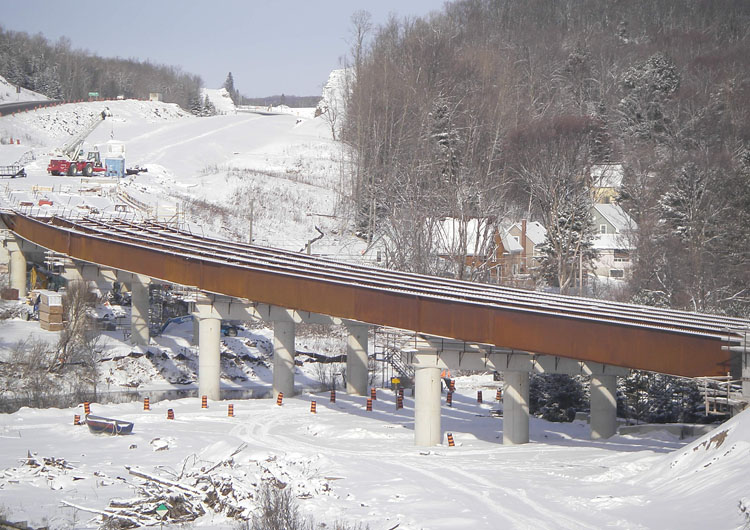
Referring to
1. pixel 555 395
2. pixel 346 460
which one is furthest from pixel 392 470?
pixel 555 395

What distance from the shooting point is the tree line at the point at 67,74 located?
159 m

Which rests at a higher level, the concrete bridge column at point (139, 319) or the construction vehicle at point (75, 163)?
the construction vehicle at point (75, 163)

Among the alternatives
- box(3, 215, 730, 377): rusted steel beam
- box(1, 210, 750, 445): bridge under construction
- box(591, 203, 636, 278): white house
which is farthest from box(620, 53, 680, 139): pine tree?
box(3, 215, 730, 377): rusted steel beam

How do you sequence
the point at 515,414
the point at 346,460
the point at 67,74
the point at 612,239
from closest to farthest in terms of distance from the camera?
the point at 346,460
the point at 515,414
the point at 612,239
the point at 67,74

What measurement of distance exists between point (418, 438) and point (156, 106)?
126m

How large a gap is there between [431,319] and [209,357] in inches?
501

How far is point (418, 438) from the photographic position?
93.1 ft

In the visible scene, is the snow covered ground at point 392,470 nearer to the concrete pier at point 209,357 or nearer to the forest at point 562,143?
the concrete pier at point 209,357

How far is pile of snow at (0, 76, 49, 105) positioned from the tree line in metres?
4.34

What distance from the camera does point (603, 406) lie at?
102ft

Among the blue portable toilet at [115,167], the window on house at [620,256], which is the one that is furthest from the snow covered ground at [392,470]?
the blue portable toilet at [115,167]

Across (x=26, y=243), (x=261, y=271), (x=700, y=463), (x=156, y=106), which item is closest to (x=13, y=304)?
(x=26, y=243)

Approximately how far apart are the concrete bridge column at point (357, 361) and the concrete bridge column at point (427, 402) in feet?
39.2

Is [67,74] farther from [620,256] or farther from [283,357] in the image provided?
[283,357]
